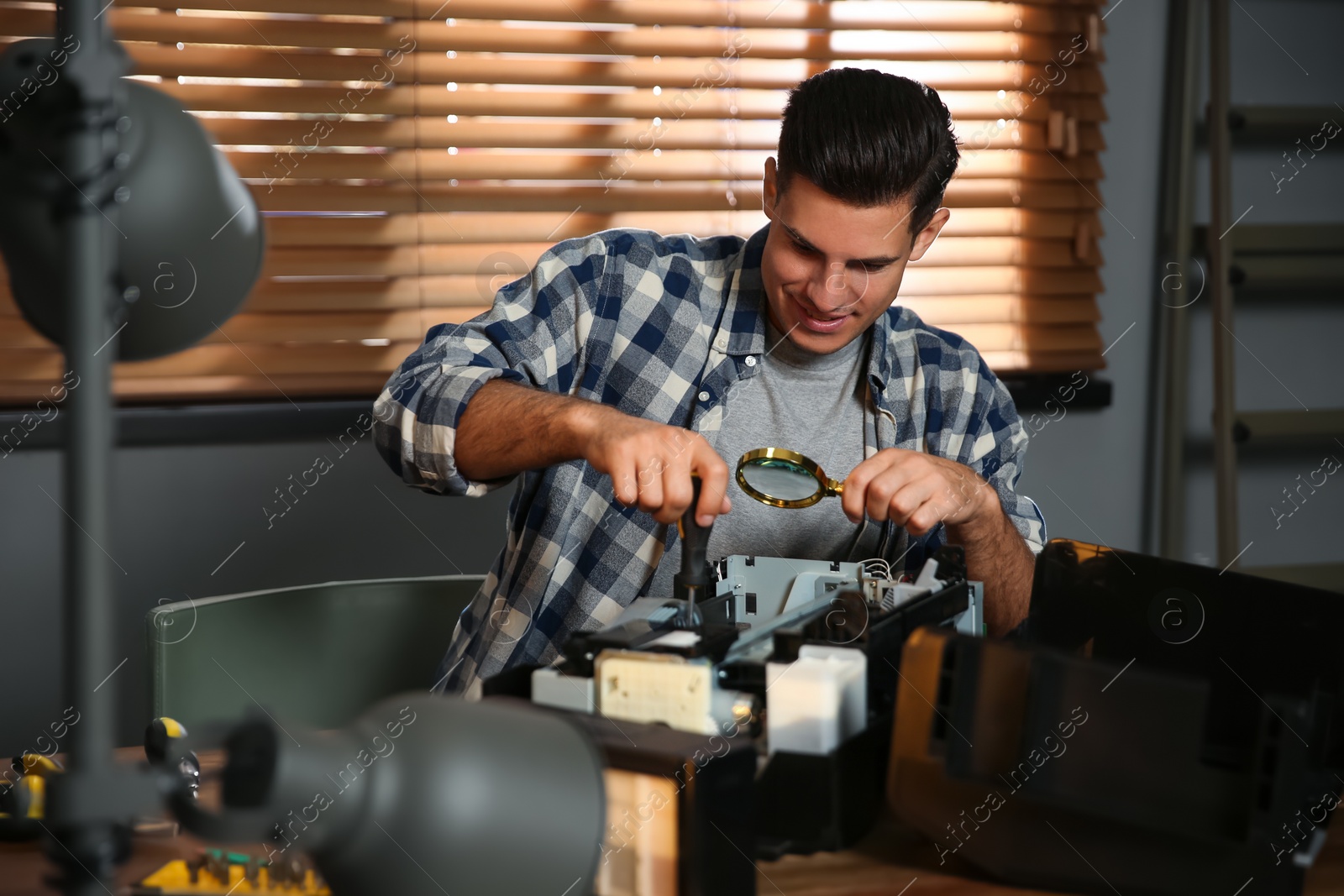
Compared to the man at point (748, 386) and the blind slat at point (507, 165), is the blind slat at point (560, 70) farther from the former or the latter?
the man at point (748, 386)

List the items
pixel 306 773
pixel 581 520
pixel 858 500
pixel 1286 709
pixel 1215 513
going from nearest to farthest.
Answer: pixel 306 773 → pixel 1286 709 → pixel 858 500 → pixel 581 520 → pixel 1215 513

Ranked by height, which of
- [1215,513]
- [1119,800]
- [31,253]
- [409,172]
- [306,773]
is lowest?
[1215,513]

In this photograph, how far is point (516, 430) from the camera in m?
1.13

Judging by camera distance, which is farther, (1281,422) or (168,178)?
(1281,422)

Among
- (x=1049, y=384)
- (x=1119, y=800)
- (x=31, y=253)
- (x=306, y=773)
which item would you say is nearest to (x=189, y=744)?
(x=306, y=773)

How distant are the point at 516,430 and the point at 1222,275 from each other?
1.46m

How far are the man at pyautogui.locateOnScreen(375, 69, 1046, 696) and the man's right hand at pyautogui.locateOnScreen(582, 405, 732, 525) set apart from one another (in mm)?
121

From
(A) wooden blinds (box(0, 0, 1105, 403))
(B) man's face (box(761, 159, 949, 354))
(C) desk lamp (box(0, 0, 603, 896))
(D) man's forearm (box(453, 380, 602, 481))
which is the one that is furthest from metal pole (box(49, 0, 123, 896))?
(A) wooden blinds (box(0, 0, 1105, 403))

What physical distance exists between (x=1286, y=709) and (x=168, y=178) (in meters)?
0.61

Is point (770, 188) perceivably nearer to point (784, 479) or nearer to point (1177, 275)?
point (784, 479)

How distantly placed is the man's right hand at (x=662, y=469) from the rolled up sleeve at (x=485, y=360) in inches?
9.7

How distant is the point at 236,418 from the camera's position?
5.83 feet

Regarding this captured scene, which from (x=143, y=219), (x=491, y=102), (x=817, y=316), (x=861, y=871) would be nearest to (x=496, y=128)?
(x=491, y=102)

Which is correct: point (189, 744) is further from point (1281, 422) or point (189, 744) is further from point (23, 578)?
point (1281, 422)
